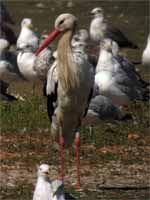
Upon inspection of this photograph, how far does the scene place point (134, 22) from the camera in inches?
875

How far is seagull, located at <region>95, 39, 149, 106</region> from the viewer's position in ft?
42.9

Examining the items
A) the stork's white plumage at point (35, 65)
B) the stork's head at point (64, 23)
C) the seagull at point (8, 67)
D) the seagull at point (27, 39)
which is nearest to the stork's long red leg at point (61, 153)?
the stork's head at point (64, 23)

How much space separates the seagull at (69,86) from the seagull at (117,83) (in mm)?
2758

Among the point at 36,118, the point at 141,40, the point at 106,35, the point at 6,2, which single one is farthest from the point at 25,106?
the point at 6,2

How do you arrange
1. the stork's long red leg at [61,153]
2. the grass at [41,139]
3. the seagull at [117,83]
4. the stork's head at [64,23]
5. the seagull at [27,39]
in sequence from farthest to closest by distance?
1. the seagull at [27,39]
2. the seagull at [117,83]
3. the grass at [41,139]
4. the stork's head at [64,23]
5. the stork's long red leg at [61,153]

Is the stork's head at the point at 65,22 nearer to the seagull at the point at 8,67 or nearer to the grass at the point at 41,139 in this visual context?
the grass at the point at 41,139

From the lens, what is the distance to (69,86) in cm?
952

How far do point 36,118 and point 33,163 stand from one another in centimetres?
205

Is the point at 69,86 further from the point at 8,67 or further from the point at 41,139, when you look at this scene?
the point at 8,67

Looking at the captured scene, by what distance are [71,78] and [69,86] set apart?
9 cm

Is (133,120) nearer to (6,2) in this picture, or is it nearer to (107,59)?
(107,59)

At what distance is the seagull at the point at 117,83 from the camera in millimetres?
13070

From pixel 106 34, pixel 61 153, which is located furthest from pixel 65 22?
pixel 106 34

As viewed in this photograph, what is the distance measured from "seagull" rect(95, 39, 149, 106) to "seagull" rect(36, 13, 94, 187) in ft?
9.05
